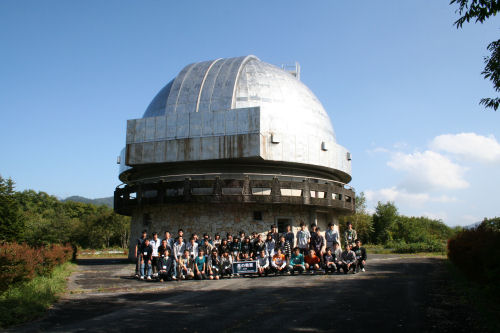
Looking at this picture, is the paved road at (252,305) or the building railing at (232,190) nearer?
the paved road at (252,305)

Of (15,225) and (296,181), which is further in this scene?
(15,225)

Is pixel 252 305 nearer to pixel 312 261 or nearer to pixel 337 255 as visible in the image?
pixel 312 261

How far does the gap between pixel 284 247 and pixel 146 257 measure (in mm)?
5359

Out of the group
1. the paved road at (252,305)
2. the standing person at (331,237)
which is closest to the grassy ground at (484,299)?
the paved road at (252,305)

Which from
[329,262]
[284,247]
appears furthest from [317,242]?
[284,247]

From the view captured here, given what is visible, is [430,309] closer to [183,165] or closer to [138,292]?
[138,292]

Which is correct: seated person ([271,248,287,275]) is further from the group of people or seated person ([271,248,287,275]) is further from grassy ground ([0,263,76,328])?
grassy ground ([0,263,76,328])

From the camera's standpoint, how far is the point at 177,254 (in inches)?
587

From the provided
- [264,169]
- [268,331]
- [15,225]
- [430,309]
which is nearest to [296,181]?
[264,169]

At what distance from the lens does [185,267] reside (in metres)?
14.6

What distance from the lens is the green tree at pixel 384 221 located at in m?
49.2

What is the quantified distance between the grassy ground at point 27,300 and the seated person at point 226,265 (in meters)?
5.49

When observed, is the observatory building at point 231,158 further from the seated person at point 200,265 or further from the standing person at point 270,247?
the seated person at point 200,265

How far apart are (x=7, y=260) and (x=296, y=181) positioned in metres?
15.1
